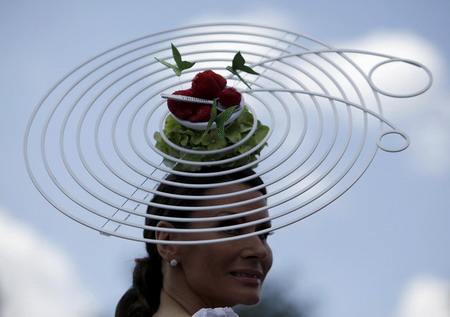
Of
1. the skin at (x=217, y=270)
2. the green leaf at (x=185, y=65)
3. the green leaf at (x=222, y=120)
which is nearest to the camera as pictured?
the skin at (x=217, y=270)

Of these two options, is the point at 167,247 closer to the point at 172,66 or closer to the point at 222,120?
the point at 222,120

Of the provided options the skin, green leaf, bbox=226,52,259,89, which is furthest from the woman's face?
green leaf, bbox=226,52,259,89

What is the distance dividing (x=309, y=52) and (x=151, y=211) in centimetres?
67

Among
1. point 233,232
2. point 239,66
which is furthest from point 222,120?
point 233,232

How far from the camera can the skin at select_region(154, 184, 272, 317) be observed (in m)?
2.38

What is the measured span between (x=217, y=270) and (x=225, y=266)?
0.02 metres

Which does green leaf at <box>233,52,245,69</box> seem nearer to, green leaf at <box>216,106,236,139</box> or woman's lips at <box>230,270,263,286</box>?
green leaf at <box>216,106,236,139</box>

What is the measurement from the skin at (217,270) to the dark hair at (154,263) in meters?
0.07

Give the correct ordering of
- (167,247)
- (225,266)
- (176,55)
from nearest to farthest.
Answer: (225,266), (167,247), (176,55)

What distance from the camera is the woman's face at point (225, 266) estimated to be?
2.38m

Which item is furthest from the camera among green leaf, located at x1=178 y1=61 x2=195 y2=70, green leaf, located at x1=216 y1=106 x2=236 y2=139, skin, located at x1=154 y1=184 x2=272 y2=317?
green leaf, located at x1=178 y1=61 x2=195 y2=70

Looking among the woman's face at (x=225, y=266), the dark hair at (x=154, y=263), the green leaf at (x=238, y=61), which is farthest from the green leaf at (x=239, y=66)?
the woman's face at (x=225, y=266)

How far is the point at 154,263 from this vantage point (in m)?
2.67

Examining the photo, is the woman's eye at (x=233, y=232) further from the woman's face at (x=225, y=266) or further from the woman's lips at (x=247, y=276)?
the woman's lips at (x=247, y=276)
